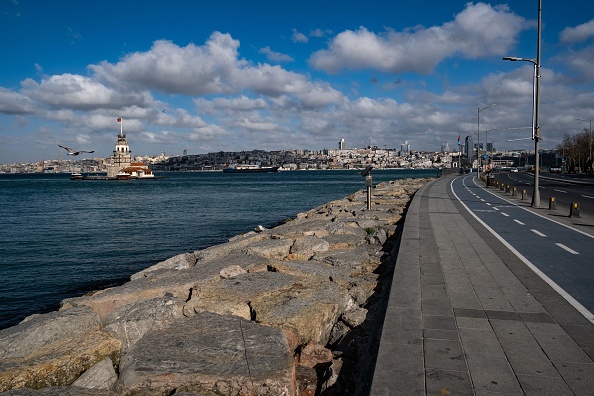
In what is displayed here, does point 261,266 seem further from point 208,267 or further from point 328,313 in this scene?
point 328,313

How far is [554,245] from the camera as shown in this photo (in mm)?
10469

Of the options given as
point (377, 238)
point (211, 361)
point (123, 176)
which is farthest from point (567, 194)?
point (123, 176)

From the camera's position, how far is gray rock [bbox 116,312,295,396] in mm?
4051

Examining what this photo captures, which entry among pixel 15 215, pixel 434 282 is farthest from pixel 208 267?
pixel 15 215

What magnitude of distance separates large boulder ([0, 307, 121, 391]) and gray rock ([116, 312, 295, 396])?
0.47 m

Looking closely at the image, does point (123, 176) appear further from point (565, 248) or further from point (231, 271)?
point (565, 248)

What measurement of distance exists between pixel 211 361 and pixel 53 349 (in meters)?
1.84

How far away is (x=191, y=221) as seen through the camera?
28.8 m

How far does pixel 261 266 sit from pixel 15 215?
33108 millimetres

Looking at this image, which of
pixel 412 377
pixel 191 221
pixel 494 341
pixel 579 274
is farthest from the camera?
pixel 191 221

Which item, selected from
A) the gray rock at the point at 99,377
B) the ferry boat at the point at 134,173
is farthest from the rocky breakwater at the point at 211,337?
the ferry boat at the point at 134,173

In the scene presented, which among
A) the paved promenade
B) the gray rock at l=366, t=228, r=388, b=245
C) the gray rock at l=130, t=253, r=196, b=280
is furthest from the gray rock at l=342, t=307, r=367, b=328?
the gray rock at l=366, t=228, r=388, b=245

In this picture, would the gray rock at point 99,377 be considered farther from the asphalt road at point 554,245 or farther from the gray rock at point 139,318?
the asphalt road at point 554,245

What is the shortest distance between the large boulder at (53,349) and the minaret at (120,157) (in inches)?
5441
